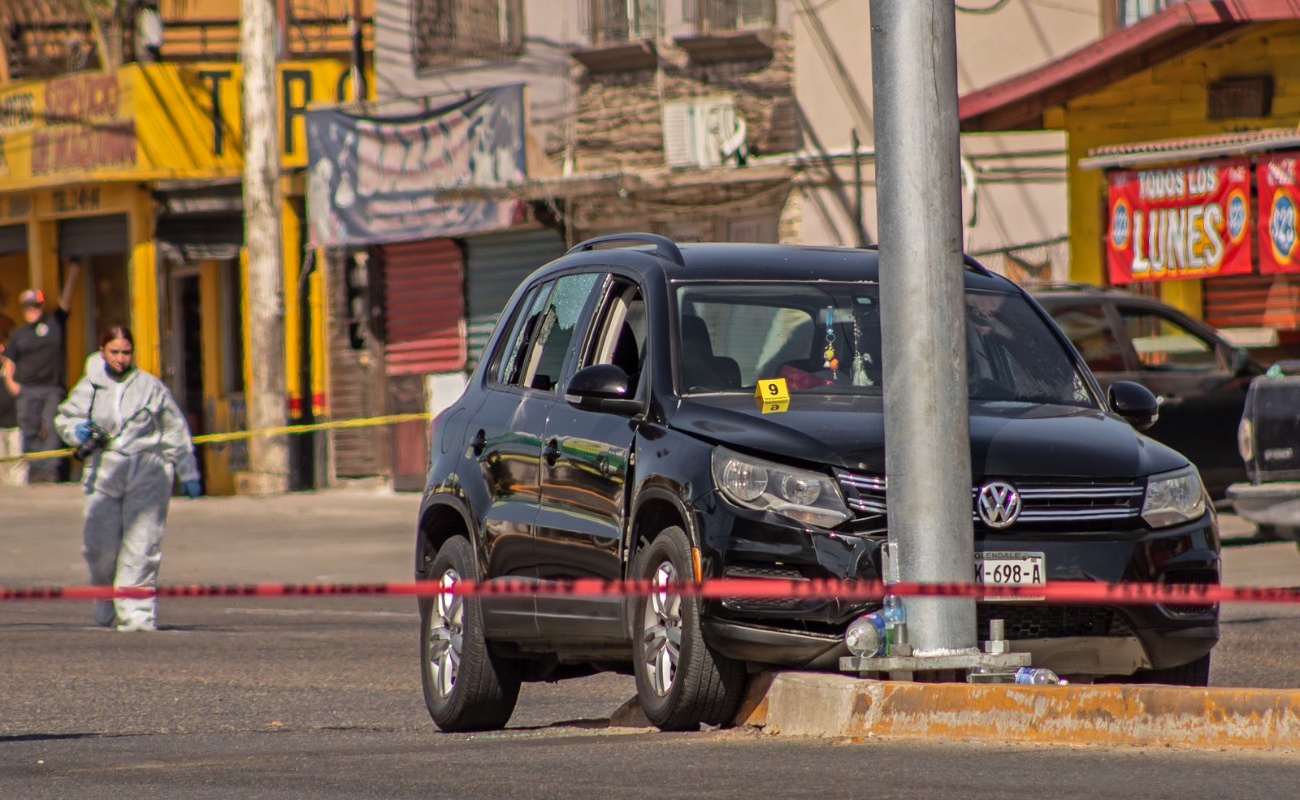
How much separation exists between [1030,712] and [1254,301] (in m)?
14.1

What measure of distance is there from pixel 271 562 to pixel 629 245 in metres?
11.1

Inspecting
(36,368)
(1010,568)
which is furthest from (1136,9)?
(1010,568)

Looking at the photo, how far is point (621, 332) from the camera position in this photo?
9.33m

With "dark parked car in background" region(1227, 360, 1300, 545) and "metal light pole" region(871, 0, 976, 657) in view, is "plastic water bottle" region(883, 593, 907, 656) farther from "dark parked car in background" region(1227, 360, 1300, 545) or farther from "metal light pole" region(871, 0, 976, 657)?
"dark parked car in background" region(1227, 360, 1300, 545)

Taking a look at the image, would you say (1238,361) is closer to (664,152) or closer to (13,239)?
(664,152)

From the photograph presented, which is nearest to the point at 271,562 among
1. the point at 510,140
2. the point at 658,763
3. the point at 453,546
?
the point at 510,140

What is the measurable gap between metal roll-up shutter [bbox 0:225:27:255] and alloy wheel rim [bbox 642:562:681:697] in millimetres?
27074

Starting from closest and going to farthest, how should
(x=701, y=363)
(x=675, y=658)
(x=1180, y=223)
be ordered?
(x=675, y=658) < (x=701, y=363) < (x=1180, y=223)

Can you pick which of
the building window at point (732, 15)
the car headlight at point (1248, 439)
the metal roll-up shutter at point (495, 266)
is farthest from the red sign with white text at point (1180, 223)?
the metal roll-up shutter at point (495, 266)

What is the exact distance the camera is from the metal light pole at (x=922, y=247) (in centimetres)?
802

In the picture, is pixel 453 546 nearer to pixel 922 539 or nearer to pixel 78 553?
pixel 922 539

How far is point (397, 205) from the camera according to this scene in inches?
1102

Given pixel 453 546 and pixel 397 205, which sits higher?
pixel 397 205

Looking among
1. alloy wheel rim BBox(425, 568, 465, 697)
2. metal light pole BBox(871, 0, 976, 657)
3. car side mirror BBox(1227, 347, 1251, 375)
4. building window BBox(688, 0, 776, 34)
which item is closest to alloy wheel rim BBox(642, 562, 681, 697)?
metal light pole BBox(871, 0, 976, 657)
